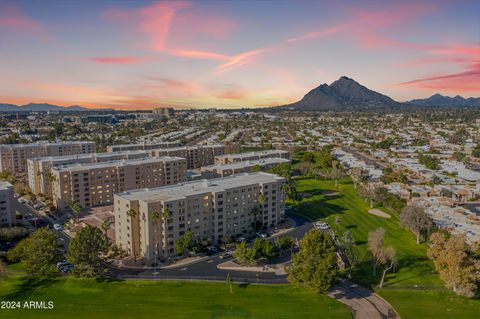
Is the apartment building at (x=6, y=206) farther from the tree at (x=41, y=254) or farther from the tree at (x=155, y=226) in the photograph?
the tree at (x=155, y=226)

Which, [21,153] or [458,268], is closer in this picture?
[458,268]

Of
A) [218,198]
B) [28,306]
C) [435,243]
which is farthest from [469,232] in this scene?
[28,306]

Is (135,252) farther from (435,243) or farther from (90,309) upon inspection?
(435,243)

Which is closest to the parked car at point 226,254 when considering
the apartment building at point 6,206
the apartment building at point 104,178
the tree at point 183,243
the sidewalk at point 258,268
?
the sidewalk at point 258,268

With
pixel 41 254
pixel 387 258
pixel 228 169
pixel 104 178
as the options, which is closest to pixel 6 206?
pixel 104 178

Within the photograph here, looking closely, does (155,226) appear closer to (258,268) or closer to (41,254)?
(41,254)

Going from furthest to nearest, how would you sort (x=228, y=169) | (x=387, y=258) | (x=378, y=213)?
(x=228, y=169)
(x=378, y=213)
(x=387, y=258)
